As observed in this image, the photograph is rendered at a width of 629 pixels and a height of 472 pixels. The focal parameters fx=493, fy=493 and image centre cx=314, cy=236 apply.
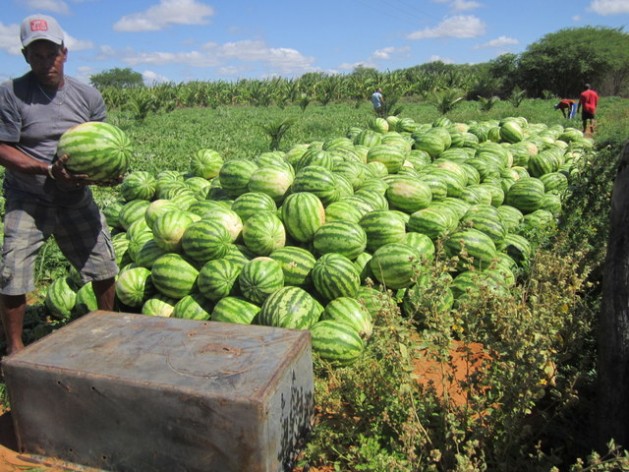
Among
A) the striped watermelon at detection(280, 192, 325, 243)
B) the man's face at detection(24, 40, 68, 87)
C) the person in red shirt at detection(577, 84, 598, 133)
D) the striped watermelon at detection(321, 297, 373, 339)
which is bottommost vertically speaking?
the striped watermelon at detection(321, 297, 373, 339)

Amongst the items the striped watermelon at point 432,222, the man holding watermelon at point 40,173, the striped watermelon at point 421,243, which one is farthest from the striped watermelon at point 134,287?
the striped watermelon at point 432,222

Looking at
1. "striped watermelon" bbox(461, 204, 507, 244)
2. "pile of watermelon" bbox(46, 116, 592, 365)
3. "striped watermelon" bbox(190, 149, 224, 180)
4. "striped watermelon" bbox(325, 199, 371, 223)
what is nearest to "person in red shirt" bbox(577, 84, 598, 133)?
"pile of watermelon" bbox(46, 116, 592, 365)

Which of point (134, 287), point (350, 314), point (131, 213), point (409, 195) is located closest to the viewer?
point (350, 314)

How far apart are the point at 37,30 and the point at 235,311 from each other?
2096 millimetres

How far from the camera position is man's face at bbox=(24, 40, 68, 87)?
2.86 metres

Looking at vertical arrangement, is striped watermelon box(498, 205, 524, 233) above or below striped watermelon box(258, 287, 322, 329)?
above

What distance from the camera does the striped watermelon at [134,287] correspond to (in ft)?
12.7

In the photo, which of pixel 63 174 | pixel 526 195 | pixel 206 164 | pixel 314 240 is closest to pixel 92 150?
pixel 63 174

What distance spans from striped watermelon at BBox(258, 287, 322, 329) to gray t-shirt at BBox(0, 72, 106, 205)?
145cm

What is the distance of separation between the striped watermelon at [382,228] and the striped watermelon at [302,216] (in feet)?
1.28

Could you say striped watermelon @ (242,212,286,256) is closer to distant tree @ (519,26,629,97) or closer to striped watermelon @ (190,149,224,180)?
striped watermelon @ (190,149,224,180)

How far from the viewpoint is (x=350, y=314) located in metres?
3.39

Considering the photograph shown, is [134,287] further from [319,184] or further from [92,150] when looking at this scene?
[319,184]

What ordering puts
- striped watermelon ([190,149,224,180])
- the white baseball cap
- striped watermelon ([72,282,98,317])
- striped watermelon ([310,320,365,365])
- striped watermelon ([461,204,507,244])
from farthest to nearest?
1. striped watermelon ([190,149,224,180])
2. striped watermelon ([461,204,507,244])
3. striped watermelon ([72,282,98,317])
4. striped watermelon ([310,320,365,365])
5. the white baseball cap
